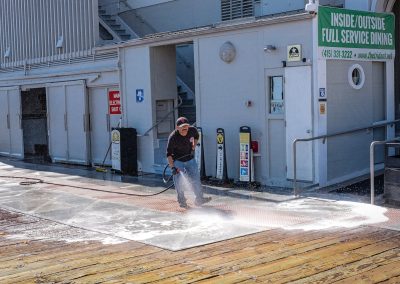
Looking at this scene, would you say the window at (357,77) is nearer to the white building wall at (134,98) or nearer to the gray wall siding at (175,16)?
the white building wall at (134,98)

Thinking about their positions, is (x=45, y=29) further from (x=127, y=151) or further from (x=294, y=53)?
(x=294, y=53)

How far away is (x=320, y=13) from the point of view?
11273 millimetres

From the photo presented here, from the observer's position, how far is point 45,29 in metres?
19.4

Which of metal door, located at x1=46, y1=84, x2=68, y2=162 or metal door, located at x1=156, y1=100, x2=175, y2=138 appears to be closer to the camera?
metal door, located at x1=156, y1=100, x2=175, y2=138

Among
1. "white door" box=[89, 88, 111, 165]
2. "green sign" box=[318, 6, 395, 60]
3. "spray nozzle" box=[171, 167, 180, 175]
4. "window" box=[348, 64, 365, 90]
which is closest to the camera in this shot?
"spray nozzle" box=[171, 167, 180, 175]

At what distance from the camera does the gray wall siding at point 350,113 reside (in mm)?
11766

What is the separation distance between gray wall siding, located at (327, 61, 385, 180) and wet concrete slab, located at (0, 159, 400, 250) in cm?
151

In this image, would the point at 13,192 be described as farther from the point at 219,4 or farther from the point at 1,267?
the point at 219,4

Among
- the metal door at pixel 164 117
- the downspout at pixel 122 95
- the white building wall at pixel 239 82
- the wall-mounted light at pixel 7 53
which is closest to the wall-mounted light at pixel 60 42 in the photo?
the downspout at pixel 122 95

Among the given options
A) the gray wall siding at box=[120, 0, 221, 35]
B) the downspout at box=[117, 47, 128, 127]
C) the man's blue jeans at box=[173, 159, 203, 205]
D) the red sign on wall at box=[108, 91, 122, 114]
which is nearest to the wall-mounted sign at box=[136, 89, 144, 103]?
the downspout at box=[117, 47, 128, 127]

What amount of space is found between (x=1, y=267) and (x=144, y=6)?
13747mm

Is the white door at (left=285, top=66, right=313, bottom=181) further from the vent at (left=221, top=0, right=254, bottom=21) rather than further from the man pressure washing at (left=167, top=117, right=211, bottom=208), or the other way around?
A: the vent at (left=221, top=0, right=254, bottom=21)

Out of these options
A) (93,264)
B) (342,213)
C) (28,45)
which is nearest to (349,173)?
(342,213)

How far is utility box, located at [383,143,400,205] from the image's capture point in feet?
31.9
